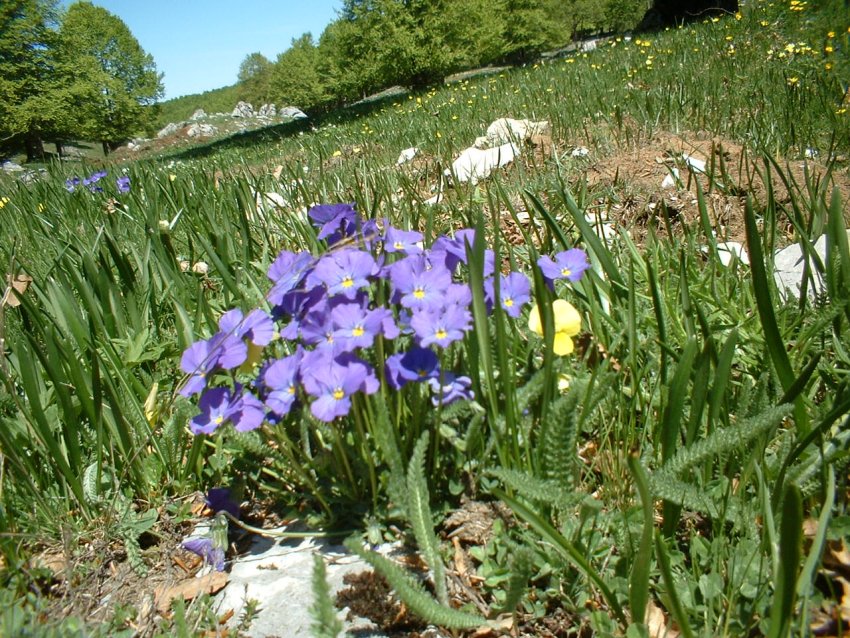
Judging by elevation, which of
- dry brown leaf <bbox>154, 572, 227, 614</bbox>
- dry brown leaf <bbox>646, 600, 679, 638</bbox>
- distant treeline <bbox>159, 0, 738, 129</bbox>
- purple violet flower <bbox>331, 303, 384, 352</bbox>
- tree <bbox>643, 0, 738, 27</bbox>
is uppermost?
distant treeline <bbox>159, 0, 738, 129</bbox>

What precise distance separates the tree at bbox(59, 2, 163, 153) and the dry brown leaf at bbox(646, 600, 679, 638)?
3287 cm

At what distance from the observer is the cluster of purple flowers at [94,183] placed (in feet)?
13.2

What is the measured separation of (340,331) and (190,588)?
692 millimetres

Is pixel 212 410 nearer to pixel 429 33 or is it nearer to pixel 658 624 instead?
pixel 658 624

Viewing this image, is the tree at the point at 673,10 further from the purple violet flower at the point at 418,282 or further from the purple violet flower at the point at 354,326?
the purple violet flower at the point at 354,326

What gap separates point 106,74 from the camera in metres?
32.2

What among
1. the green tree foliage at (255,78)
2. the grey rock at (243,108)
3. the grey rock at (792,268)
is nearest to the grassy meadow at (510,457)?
the grey rock at (792,268)

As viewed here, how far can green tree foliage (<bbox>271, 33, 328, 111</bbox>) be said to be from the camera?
3312cm

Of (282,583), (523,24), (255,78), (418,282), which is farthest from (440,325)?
(255,78)

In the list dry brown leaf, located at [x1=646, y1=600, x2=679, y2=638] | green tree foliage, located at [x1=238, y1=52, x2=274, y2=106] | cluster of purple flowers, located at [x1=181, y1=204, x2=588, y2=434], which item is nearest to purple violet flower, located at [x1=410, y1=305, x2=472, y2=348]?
cluster of purple flowers, located at [x1=181, y1=204, x2=588, y2=434]

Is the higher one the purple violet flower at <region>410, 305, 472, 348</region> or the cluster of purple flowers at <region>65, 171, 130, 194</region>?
the cluster of purple flowers at <region>65, 171, 130, 194</region>

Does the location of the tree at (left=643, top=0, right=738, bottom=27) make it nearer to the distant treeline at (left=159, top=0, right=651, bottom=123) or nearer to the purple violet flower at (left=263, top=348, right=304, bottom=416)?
the distant treeline at (left=159, top=0, right=651, bottom=123)

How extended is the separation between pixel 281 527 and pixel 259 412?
0.44 metres

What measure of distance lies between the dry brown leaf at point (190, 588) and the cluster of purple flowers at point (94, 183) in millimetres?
3324
